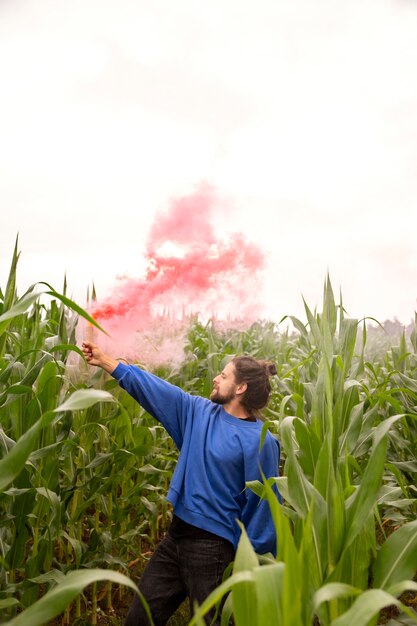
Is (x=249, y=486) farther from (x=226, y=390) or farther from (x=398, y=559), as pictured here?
(x=398, y=559)

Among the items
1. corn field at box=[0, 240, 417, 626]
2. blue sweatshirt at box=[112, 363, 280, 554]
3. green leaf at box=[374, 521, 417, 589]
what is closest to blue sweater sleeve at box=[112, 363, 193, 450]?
blue sweatshirt at box=[112, 363, 280, 554]

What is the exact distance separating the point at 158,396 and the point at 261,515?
2.64ft

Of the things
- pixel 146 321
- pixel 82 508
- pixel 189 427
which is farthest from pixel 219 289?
pixel 82 508

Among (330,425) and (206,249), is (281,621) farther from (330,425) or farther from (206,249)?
(206,249)

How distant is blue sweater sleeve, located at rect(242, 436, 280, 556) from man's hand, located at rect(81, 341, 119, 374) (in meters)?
0.89

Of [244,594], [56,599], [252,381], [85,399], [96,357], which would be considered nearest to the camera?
[56,599]

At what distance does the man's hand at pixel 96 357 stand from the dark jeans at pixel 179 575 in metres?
0.97

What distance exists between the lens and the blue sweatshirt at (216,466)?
3.09m

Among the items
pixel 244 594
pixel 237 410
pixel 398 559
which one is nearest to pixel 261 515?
pixel 237 410

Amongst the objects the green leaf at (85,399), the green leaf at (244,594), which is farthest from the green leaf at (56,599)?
the green leaf at (85,399)

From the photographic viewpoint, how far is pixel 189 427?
333 centimetres

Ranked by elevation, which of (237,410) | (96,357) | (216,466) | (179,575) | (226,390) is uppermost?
(96,357)

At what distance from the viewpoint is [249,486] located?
2.73m

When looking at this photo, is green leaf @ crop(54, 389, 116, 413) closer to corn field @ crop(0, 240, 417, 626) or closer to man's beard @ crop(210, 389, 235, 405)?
corn field @ crop(0, 240, 417, 626)
